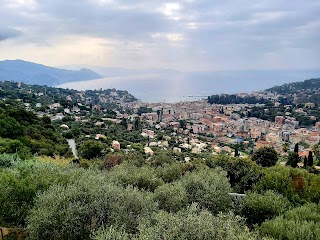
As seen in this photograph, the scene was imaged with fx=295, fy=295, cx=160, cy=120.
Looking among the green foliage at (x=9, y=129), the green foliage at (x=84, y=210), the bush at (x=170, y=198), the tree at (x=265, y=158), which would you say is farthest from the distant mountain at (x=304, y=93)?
the green foliage at (x=84, y=210)

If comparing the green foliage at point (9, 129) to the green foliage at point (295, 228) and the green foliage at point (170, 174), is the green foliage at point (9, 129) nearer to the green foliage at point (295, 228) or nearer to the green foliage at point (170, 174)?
the green foliage at point (170, 174)

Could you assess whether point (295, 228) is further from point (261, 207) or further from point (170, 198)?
point (170, 198)

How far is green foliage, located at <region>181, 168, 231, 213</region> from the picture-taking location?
12.2m

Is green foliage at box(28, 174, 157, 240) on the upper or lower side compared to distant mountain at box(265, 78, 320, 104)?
lower

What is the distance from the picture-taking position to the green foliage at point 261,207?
13008 millimetres

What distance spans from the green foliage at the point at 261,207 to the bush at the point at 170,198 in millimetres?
3973

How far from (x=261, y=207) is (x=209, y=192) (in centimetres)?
269

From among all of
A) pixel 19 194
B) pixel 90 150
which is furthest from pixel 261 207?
pixel 90 150

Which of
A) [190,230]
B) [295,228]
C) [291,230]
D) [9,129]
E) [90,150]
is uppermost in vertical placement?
[190,230]

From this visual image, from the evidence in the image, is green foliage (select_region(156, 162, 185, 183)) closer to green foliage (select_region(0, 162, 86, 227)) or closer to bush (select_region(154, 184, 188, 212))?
bush (select_region(154, 184, 188, 212))

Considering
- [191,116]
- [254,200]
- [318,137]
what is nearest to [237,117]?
[191,116]

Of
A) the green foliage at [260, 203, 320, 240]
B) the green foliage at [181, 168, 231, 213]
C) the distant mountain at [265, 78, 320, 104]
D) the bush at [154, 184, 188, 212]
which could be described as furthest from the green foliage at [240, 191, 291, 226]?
the distant mountain at [265, 78, 320, 104]

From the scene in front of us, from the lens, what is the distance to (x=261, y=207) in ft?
43.4

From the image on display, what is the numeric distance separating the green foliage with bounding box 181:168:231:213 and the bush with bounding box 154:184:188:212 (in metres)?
1.19
